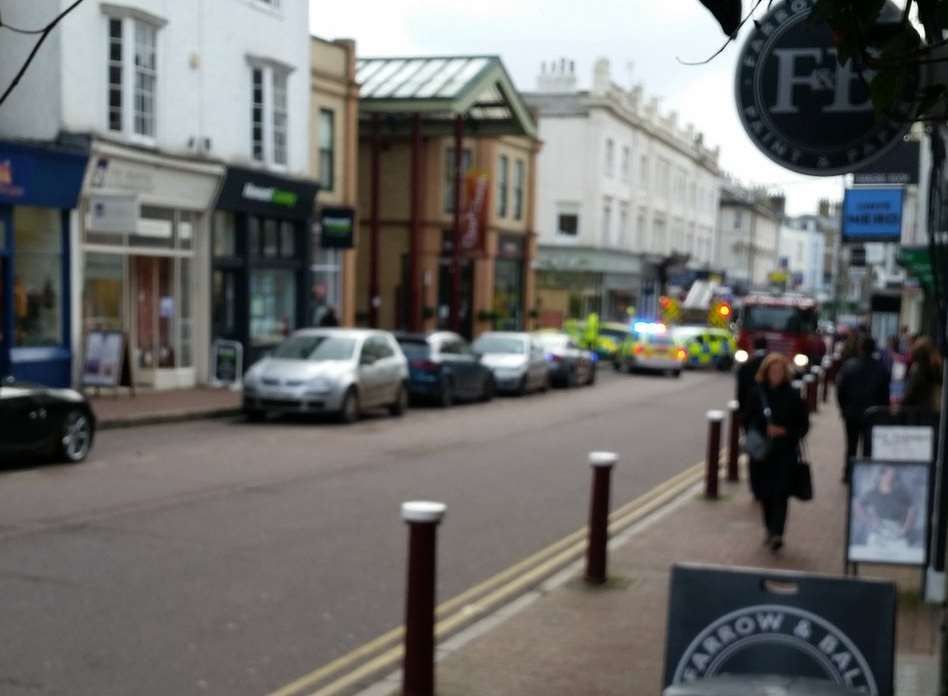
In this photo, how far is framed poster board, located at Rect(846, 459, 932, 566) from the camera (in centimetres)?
833

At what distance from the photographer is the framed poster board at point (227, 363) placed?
24297mm

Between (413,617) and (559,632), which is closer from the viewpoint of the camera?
(413,617)

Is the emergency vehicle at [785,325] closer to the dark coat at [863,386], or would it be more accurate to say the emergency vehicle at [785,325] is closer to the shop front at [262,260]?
the shop front at [262,260]

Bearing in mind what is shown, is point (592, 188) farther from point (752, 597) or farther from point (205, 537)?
point (752, 597)

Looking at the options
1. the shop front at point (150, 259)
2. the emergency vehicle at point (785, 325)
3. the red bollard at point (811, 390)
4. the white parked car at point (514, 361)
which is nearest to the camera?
the shop front at point (150, 259)

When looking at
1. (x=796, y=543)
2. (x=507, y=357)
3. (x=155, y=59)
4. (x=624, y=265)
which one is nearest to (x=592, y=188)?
(x=624, y=265)

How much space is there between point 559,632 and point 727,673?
12.7 ft

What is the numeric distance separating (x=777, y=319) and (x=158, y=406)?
86.1 feet

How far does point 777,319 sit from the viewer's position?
41.4 meters

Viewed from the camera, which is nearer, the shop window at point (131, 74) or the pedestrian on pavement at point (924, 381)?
the pedestrian on pavement at point (924, 381)

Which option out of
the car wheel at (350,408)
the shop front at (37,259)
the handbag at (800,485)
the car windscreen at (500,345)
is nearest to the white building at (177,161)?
the shop front at (37,259)

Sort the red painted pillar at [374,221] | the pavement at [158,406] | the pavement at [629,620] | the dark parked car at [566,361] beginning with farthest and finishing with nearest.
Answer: the red painted pillar at [374,221]
the dark parked car at [566,361]
the pavement at [158,406]
the pavement at [629,620]

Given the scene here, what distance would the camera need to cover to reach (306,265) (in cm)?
2927

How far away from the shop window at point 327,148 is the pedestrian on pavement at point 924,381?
801 inches
